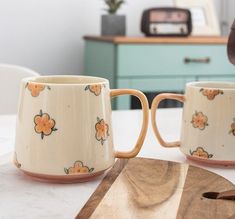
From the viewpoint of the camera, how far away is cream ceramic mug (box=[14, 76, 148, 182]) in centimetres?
57

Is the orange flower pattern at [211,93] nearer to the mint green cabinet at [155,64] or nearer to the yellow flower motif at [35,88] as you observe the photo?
the yellow flower motif at [35,88]

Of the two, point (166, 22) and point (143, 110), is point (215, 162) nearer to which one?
point (143, 110)

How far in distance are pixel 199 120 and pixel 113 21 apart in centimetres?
187

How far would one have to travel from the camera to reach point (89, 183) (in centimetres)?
59

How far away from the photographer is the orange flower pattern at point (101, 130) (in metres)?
0.58

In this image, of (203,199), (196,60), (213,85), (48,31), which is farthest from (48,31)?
(203,199)

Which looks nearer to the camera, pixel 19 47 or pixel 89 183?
pixel 89 183

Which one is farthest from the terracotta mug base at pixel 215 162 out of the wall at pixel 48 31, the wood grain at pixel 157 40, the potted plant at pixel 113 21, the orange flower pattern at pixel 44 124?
the wall at pixel 48 31

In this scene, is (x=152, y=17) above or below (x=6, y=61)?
above

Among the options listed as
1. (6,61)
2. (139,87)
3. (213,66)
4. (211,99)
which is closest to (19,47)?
(6,61)

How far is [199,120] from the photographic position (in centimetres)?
68

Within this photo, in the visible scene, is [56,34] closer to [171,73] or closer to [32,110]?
[171,73]

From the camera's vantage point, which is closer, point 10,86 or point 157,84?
point 10,86

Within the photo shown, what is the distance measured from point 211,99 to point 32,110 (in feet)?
0.78
